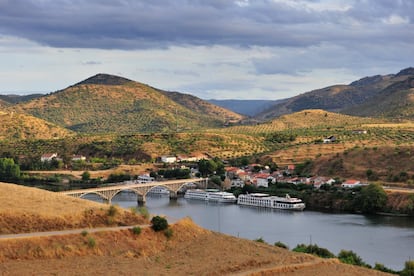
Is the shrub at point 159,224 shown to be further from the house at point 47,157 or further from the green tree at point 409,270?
the house at point 47,157

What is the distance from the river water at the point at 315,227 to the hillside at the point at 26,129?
3697 inches

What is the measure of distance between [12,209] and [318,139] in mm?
106093

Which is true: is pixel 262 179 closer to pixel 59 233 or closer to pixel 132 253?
pixel 132 253

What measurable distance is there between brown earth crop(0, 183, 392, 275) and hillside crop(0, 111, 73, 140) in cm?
13722

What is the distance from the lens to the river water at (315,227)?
186 feet

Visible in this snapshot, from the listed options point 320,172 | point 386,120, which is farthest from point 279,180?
point 386,120

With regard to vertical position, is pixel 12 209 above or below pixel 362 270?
above

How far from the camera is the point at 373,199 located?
8062 cm

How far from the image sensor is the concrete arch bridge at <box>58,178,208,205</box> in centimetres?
8694

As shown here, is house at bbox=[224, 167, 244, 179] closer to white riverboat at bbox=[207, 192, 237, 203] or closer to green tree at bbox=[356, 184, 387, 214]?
white riverboat at bbox=[207, 192, 237, 203]

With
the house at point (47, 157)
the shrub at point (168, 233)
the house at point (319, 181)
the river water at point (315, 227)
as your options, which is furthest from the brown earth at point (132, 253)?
the house at point (47, 157)

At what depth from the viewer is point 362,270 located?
39844 millimetres

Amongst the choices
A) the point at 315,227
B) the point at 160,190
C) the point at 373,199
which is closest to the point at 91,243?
the point at 315,227

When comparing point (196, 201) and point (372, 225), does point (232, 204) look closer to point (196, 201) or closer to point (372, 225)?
point (196, 201)
